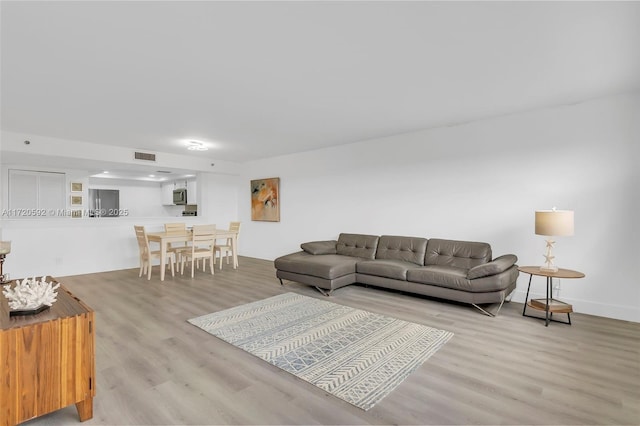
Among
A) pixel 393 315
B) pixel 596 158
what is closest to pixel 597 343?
pixel 393 315

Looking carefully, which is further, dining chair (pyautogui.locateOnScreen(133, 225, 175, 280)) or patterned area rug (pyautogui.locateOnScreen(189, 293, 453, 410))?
dining chair (pyautogui.locateOnScreen(133, 225, 175, 280))

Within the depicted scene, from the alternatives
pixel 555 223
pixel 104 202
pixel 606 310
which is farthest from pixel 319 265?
pixel 104 202

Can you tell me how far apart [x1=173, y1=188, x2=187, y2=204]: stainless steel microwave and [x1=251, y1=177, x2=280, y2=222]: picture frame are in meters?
2.90

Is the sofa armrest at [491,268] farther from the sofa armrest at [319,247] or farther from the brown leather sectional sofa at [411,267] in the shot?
the sofa armrest at [319,247]

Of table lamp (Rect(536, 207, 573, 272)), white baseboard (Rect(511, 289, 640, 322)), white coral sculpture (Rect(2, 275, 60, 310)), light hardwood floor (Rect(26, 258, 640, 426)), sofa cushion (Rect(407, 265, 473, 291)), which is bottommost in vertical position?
light hardwood floor (Rect(26, 258, 640, 426))

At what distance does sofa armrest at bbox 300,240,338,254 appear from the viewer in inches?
203

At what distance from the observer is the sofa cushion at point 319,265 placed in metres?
4.25

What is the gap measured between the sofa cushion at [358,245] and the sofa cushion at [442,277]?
3.54 feet

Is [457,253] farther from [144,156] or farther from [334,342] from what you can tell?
[144,156]

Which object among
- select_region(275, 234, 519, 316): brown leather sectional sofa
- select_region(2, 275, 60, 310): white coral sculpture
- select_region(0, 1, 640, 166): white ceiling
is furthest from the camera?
select_region(275, 234, 519, 316): brown leather sectional sofa

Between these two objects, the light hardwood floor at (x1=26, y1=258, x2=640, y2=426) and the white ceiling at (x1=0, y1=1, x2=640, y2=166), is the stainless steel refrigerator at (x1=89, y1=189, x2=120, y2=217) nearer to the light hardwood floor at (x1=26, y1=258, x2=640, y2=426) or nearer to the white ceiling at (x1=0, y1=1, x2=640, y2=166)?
the white ceiling at (x1=0, y1=1, x2=640, y2=166)

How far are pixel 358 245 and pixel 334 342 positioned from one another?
100 inches

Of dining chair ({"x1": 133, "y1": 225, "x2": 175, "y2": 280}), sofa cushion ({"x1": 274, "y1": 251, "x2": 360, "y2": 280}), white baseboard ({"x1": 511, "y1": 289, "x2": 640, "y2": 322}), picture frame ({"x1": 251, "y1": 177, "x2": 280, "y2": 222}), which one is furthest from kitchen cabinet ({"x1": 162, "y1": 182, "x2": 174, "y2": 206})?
white baseboard ({"x1": 511, "y1": 289, "x2": 640, "y2": 322})

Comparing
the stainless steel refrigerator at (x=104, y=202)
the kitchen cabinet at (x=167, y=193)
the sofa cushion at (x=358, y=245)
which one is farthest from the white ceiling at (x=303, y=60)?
the kitchen cabinet at (x=167, y=193)
